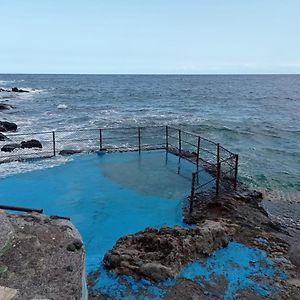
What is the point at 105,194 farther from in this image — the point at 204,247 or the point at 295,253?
the point at 295,253

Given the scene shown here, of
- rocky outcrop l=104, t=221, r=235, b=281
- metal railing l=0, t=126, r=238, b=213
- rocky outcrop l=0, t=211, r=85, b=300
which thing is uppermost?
rocky outcrop l=0, t=211, r=85, b=300

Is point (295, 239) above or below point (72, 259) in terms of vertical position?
below

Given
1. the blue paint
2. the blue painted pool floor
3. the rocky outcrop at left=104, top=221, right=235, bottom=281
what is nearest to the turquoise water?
the blue painted pool floor

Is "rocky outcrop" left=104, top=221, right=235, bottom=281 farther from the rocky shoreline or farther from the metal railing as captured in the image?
the metal railing

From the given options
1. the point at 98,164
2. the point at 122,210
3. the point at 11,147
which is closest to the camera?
the point at 122,210

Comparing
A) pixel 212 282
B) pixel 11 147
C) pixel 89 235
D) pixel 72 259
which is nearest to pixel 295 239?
pixel 212 282

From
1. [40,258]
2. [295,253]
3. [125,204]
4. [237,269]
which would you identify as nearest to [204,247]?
[237,269]

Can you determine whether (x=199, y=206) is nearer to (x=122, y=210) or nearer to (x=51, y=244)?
(x=122, y=210)
